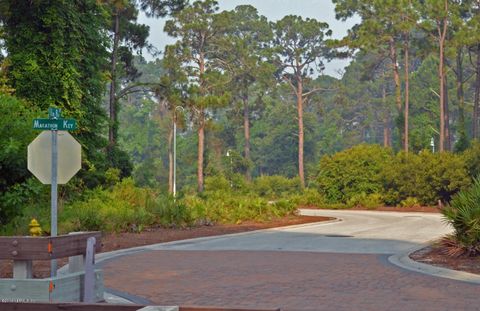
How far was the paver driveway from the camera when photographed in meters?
11.2

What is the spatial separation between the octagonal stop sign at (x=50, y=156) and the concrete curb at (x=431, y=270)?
7.23m

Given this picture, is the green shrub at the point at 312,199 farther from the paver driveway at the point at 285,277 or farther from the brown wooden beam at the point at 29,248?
the brown wooden beam at the point at 29,248

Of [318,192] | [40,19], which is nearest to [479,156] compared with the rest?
[318,192]

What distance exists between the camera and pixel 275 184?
7475cm

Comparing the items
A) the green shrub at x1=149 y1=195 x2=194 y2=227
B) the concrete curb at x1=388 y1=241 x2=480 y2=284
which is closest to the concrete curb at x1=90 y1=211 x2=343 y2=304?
the green shrub at x1=149 y1=195 x2=194 y2=227

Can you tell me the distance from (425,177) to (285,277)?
1516 inches

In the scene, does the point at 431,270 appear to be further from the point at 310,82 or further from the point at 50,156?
the point at 310,82

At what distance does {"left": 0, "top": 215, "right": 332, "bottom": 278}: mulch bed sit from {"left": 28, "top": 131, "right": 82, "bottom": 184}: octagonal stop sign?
9.73 ft

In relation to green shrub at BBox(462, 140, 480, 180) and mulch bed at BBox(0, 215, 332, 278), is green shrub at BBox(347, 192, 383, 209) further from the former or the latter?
mulch bed at BBox(0, 215, 332, 278)

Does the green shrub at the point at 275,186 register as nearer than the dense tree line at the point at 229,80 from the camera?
No

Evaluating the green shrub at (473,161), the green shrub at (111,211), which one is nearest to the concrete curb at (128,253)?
the green shrub at (111,211)

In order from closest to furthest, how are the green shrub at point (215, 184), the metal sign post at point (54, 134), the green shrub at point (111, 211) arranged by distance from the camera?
the metal sign post at point (54, 134) → the green shrub at point (111, 211) → the green shrub at point (215, 184)

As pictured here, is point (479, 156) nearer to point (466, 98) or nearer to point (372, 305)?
point (372, 305)

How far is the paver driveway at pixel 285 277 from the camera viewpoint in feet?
36.9
